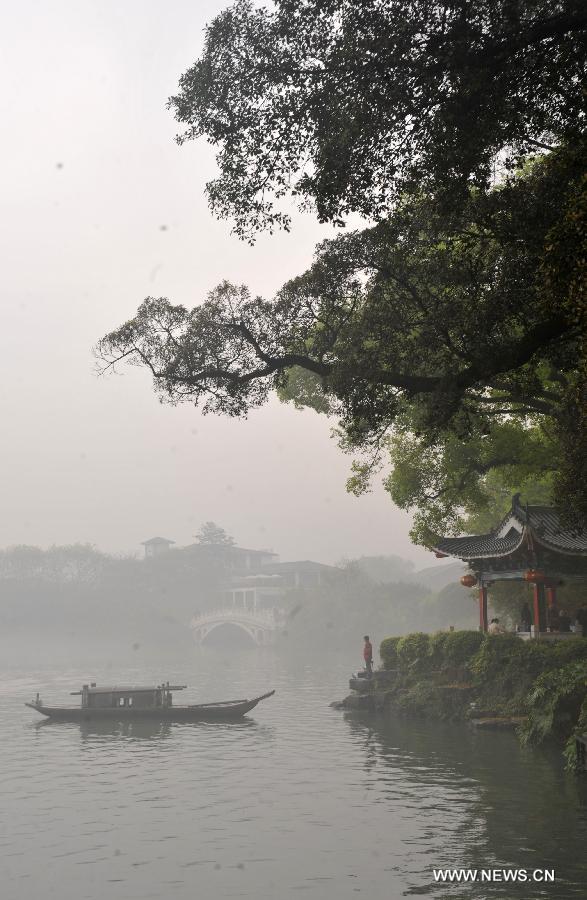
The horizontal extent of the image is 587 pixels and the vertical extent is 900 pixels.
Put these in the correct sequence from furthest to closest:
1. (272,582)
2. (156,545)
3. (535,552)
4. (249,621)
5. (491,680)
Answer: (156,545) → (272,582) → (249,621) → (535,552) → (491,680)

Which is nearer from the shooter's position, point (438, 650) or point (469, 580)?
point (438, 650)

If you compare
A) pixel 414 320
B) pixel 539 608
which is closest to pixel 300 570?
pixel 539 608

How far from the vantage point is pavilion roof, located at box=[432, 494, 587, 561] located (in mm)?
24531

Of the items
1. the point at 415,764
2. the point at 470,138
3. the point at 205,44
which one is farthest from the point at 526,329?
the point at 415,764

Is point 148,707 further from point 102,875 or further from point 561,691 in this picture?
point 102,875

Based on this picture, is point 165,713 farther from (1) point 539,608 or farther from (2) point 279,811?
(2) point 279,811

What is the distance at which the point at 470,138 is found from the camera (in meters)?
9.47

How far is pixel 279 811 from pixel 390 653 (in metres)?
15.2

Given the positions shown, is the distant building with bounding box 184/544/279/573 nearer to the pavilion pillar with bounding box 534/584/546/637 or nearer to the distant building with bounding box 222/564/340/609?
the distant building with bounding box 222/564/340/609

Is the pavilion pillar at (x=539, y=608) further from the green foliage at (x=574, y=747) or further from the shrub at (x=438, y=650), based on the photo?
the green foliage at (x=574, y=747)

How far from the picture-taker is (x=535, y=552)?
25.3 metres

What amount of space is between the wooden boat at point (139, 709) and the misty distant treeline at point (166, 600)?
127 ft

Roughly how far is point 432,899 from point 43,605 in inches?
3188

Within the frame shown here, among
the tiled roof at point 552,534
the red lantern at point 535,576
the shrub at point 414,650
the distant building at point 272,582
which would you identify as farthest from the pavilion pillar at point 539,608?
the distant building at point 272,582
